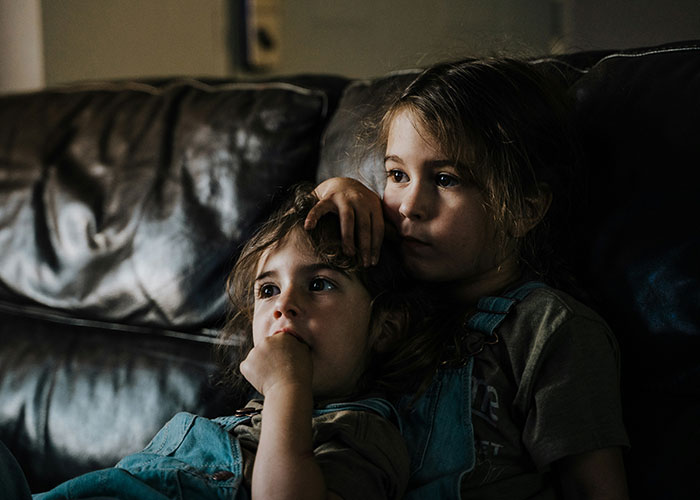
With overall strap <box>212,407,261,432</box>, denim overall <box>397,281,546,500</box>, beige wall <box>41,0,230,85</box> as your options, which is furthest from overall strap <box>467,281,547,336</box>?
beige wall <box>41,0,230,85</box>

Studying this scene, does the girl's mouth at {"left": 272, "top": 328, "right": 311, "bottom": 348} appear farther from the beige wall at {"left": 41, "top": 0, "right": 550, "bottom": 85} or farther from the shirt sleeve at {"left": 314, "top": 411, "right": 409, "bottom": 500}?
the beige wall at {"left": 41, "top": 0, "right": 550, "bottom": 85}

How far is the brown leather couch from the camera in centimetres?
95

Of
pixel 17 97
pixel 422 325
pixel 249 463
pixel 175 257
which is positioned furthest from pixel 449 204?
pixel 17 97

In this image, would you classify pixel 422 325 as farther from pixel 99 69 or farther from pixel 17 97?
pixel 99 69

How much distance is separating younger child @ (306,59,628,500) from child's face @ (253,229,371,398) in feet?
0.19

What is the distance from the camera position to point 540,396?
890 millimetres

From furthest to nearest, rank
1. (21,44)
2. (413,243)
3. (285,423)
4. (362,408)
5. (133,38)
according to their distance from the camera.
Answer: (133,38)
(21,44)
(413,243)
(362,408)
(285,423)

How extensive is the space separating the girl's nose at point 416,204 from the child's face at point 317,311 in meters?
0.12

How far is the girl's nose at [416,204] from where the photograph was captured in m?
1.01

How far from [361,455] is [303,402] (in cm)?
9

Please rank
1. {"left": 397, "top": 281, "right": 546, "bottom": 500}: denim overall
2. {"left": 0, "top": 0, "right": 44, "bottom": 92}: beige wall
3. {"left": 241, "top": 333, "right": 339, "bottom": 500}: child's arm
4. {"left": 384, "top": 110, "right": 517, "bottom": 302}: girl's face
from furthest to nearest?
{"left": 0, "top": 0, "right": 44, "bottom": 92}: beige wall, {"left": 384, "top": 110, "right": 517, "bottom": 302}: girl's face, {"left": 397, "top": 281, "right": 546, "bottom": 500}: denim overall, {"left": 241, "top": 333, "right": 339, "bottom": 500}: child's arm

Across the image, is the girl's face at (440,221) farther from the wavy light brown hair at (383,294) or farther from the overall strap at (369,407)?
the overall strap at (369,407)

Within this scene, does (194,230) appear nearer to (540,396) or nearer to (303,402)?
(303,402)

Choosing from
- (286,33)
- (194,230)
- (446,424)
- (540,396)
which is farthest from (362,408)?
(286,33)
